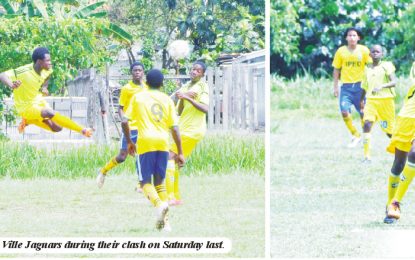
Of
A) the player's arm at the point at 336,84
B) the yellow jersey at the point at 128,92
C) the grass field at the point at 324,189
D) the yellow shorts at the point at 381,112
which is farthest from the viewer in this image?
the player's arm at the point at 336,84

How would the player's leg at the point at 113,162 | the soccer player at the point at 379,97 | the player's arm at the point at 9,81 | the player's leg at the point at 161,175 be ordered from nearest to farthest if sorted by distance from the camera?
the player's leg at the point at 161,175
the player's arm at the point at 9,81
the player's leg at the point at 113,162
the soccer player at the point at 379,97

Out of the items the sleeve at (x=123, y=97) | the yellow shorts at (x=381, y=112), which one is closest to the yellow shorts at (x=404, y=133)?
the sleeve at (x=123, y=97)

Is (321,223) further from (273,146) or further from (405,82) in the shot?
(405,82)

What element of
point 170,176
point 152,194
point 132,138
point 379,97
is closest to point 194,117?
point 170,176

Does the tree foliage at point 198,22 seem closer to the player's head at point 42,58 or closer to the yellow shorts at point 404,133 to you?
the player's head at point 42,58

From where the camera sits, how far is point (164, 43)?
9.44 metres

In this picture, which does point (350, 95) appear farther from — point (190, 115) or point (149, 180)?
point (149, 180)

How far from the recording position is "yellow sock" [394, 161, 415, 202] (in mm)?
8766

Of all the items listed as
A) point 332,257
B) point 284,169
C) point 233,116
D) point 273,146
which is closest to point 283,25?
point 273,146

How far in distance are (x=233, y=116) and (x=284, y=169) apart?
2.98 m

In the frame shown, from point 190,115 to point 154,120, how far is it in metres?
0.95

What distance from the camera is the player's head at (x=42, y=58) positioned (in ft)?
30.0

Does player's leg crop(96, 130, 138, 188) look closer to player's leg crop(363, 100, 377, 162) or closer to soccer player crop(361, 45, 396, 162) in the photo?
soccer player crop(361, 45, 396, 162)

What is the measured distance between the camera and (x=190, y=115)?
9258mm
